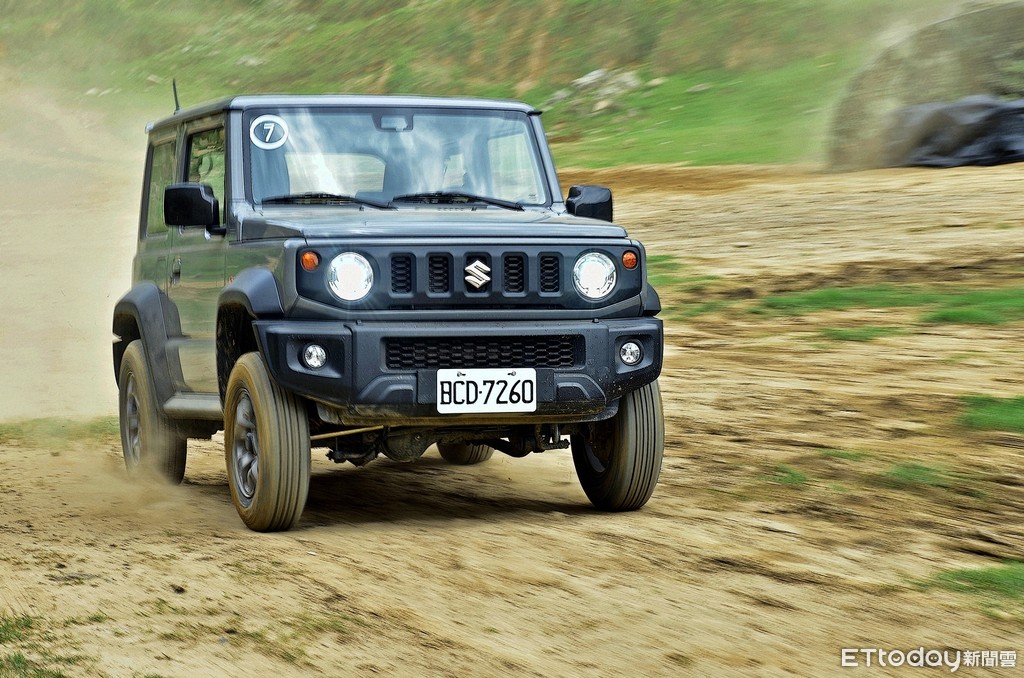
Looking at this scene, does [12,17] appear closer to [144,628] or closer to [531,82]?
[531,82]

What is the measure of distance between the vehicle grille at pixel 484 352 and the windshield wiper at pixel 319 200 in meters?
0.94

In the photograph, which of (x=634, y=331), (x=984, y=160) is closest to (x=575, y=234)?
(x=634, y=331)

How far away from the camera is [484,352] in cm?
629

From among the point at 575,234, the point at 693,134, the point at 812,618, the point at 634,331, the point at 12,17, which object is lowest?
the point at 812,618

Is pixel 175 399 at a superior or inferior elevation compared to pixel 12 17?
inferior

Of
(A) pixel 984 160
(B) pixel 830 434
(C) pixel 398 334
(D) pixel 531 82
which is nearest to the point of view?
(C) pixel 398 334

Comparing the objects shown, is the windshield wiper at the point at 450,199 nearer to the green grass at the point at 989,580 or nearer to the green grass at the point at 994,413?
the green grass at the point at 989,580

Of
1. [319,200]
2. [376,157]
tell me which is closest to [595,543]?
[319,200]

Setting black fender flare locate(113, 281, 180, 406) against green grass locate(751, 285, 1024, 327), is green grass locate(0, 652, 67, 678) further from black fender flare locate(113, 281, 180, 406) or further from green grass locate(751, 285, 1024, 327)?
green grass locate(751, 285, 1024, 327)

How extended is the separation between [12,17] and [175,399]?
76.9 meters

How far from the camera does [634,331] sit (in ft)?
21.2

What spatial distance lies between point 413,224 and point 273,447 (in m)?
1.08

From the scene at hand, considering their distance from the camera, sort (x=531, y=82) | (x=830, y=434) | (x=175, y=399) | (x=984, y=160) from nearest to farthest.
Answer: (x=175, y=399)
(x=830, y=434)
(x=984, y=160)
(x=531, y=82)

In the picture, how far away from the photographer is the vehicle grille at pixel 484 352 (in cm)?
619
